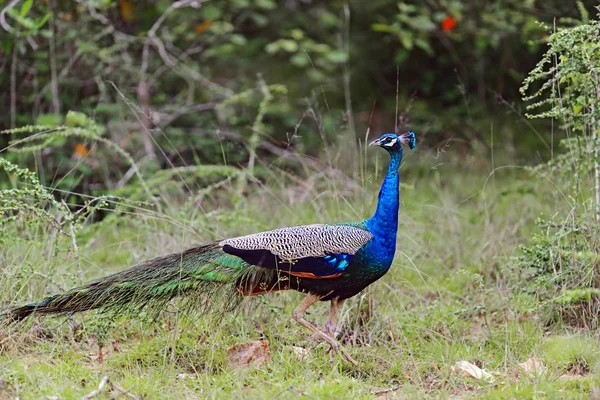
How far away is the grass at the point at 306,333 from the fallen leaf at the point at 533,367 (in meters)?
0.04

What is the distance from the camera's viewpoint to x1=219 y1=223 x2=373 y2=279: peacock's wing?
3.70 meters

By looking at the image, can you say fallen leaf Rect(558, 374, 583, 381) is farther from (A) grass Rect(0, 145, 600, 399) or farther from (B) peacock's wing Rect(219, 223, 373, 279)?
(B) peacock's wing Rect(219, 223, 373, 279)

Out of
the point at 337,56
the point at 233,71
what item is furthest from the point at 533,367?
the point at 233,71

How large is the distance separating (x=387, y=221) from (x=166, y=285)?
1.08 metres

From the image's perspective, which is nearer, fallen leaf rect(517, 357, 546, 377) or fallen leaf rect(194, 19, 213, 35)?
fallen leaf rect(517, 357, 546, 377)

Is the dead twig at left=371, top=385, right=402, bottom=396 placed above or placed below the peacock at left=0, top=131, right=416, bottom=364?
below

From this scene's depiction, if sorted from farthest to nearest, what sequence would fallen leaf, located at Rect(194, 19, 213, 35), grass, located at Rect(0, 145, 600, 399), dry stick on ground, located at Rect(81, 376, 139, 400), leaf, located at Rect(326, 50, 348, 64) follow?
fallen leaf, located at Rect(194, 19, 213, 35)
leaf, located at Rect(326, 50, 348, 64)
grass, located at Rect(0, 145, 600, 399)
dry stick on ground, located at Rect(81, 376, 139, 400)

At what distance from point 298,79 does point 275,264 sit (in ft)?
17.7

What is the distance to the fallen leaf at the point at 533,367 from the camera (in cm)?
355

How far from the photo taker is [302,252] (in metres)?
3.72

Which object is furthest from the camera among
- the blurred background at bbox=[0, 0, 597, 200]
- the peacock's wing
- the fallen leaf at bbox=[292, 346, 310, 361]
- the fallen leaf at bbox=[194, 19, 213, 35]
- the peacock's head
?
the fallen leaf at bbox=[194, 19, 213, 35]

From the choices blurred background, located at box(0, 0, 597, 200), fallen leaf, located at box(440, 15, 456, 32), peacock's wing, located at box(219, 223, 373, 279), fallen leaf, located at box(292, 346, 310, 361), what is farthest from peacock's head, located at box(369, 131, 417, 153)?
fallen leaf, located at box(440, 15, 456, 32)

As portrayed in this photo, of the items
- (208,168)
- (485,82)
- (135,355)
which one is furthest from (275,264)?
(485,82)

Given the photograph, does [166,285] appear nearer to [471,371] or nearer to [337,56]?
[471,371]
